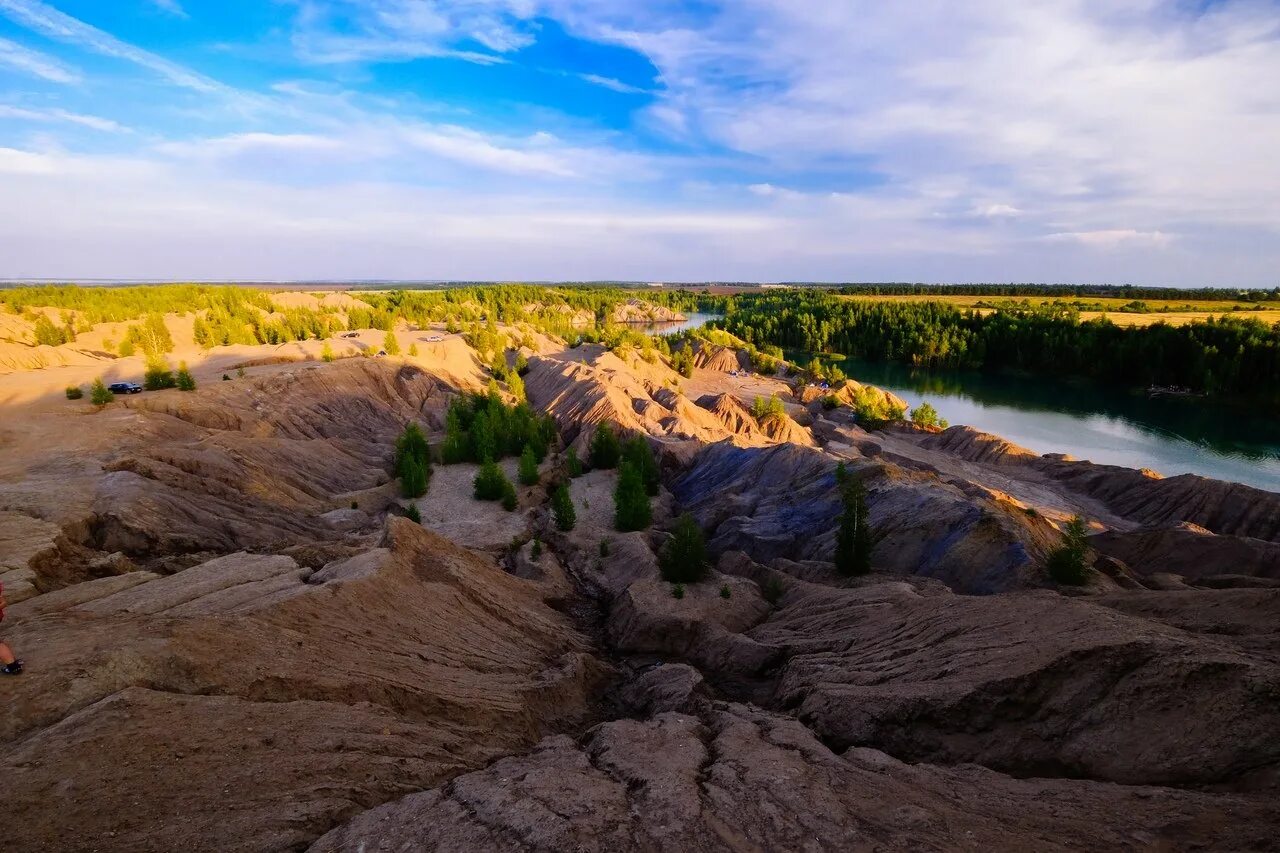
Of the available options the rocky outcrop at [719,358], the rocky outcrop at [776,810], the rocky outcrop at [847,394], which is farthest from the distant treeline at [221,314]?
the rocky outcrop at [776,810]

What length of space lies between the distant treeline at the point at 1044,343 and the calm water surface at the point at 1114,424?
17.7 ft

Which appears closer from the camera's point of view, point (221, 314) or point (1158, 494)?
point (1158, 494)

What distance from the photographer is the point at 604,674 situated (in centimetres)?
1839

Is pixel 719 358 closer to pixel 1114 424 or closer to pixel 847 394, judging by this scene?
pixel 847 394

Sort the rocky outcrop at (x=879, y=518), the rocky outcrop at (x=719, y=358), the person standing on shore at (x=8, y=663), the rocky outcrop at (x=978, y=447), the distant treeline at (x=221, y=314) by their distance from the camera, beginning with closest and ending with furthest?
1. the person standing on shore at (x=8, y=663)
2. the rocky outcrop at (x=879, y=518)
3. the rocky outcrop at (x=978, y=447)
4. the distant treeline at (x=221, y=314)
5. the rocky outcrop at (x=719, y=358)

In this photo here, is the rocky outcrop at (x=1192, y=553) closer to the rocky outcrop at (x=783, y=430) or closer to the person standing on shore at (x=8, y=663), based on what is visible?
the rocky outcrop at (x=783, y=430)

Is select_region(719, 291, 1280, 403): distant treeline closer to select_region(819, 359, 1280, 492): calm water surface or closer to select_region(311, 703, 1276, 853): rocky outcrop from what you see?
select_region(819, 359, 1280, 492): calm water surface

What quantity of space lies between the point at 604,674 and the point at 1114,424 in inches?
2885

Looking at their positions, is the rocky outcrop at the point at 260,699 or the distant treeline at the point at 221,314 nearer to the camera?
the rocky outcrop at the point at 260,699

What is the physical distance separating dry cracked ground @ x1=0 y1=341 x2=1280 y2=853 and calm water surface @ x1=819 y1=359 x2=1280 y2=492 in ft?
86.5

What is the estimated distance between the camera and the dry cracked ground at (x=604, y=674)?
854 cm

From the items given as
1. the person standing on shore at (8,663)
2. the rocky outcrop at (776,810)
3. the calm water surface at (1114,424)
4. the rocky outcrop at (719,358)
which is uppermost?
the rocky outcrop at (719,358)

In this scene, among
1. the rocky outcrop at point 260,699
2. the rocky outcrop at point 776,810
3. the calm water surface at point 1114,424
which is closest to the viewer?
the rocky outcrop at point 776,810

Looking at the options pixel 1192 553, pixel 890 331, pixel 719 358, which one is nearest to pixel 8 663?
pixel 1192 553
